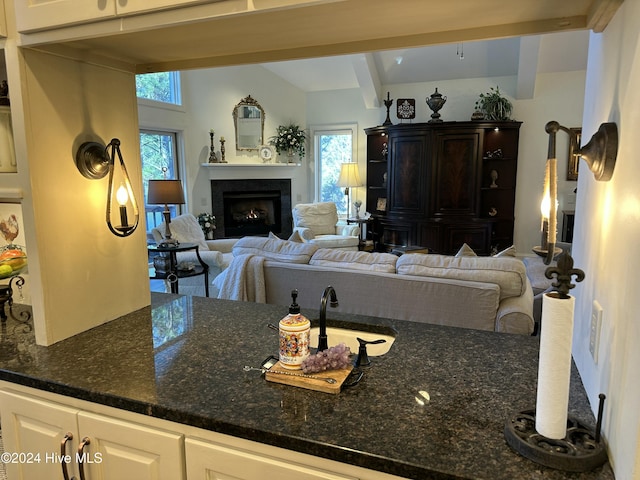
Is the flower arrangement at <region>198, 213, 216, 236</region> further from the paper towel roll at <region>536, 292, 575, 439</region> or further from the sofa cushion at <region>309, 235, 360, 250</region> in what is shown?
the paper towel roll at <region>536, 292, 575, 439</region>

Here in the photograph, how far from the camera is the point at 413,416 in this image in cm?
104

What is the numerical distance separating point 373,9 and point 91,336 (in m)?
1.38

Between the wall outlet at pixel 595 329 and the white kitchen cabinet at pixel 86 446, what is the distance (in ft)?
3.30

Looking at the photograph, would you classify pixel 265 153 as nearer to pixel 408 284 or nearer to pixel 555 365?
pixel 408 284

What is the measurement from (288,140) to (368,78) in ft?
5.73

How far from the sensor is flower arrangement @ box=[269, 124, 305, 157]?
7707 millimetres

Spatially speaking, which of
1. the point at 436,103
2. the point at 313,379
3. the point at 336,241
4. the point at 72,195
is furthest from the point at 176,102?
the point at 313,379

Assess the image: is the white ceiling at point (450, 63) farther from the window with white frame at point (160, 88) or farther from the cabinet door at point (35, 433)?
the cabinet door at point (35, 433)

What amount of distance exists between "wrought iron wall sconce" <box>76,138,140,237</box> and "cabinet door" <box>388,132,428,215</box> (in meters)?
5.55

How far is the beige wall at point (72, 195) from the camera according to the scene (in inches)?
54.4

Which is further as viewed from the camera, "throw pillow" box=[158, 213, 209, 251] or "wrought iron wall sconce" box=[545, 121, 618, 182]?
"throw pillow" box=[158, 213, 209, 251]

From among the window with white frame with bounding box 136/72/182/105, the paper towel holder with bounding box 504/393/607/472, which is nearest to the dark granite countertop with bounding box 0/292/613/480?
the paper towel holder with bounding box 504/393/607/472

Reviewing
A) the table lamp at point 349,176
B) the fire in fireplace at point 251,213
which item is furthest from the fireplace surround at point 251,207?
the table lamp at point 349,176

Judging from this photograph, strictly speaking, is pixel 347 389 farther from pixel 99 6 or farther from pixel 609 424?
pixel 99 6
